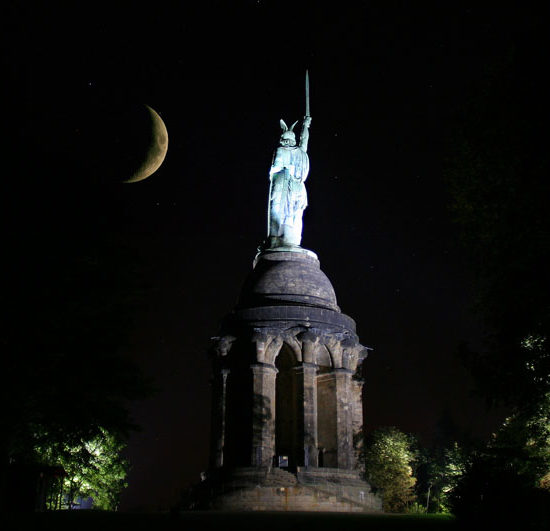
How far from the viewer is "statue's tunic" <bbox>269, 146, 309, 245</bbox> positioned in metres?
30.0

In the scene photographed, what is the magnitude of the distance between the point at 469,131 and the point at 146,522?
10.3 metres

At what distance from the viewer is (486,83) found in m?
14.3

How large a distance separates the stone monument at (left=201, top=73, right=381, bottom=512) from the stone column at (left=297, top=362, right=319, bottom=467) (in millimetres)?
35

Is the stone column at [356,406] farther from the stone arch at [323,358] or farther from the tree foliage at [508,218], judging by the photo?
the tree foliage at [508,218]

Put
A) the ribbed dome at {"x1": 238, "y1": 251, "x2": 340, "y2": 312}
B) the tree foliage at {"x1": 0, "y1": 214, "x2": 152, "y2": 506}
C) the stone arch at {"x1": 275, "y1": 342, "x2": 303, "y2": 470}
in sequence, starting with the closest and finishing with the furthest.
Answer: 1. the tree foliage at {"x1": 0, "y1": 214, "x2": 152, "y2": 506}
2. the ribbed dome at {"x1": 238, "y1": 251, "x2": 340, "y2": 312}
3. the stone arch at {"x1": 275, "y1": 342, "x2": 303, "y2": 470}

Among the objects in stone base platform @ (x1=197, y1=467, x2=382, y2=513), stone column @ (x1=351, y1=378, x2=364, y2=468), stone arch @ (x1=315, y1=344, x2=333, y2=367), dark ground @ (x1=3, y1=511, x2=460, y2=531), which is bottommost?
dark ground @ (x1=3, y1=511, x2=460, y2=531)

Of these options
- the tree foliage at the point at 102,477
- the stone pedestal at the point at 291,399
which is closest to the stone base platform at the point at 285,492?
the stone pedestal at the point at 291,399

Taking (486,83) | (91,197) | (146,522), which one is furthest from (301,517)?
(486,83)

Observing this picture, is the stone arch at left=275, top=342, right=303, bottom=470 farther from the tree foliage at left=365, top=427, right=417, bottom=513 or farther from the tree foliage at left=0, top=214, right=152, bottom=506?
the tree foliage at left=0, top=214, right=152, bottom=506

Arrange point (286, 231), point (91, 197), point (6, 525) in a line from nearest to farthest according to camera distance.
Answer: point (6, 525) < point (91, 197) < point (286, 231)

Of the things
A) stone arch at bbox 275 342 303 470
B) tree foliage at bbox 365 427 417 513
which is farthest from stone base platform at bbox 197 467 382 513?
tree foliage at bbox 365 427 417 513

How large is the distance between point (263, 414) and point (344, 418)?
312 centimetres

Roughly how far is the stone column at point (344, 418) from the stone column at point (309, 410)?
1.08 metres

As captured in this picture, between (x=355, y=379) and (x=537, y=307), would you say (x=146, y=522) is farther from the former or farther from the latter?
(x=355, y=379)
